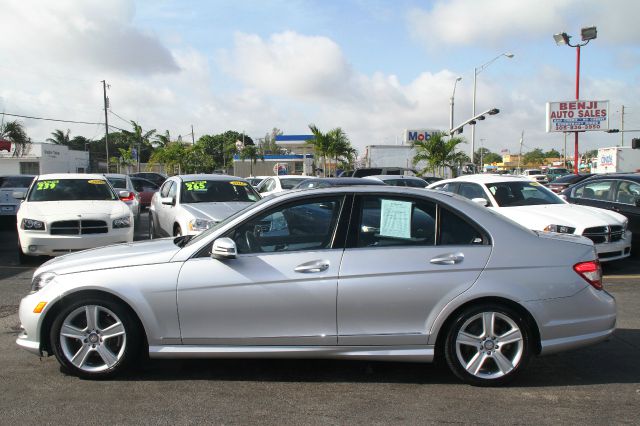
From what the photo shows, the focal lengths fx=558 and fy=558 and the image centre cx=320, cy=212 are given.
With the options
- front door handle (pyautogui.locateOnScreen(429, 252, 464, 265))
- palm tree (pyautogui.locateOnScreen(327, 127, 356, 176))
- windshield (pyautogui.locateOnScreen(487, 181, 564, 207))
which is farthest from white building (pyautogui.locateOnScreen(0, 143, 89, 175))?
front door handle (pyautogui.locateOnScreen(429, 252, 464, 265))

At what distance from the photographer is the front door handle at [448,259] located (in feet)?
13.8

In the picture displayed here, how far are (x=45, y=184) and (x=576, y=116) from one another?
35.3 m

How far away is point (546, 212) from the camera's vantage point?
9.16 m

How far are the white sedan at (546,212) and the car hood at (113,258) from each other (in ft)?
18.9

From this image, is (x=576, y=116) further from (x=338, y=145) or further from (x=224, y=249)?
(x=224, y=249)

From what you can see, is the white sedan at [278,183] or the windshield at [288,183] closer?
the white sedan at [278,183]

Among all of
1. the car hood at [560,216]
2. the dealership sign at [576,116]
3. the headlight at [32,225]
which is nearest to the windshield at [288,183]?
the car hood at [560,216]

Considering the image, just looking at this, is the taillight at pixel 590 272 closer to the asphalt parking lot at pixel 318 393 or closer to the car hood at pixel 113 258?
the asphalt parking lot at pixel 318 393

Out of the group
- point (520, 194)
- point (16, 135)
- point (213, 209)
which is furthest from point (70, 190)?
point (16, 135)

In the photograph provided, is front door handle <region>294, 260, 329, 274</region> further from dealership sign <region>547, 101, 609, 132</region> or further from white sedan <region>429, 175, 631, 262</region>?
dealership sign <region>547, 101, 609, 132</region>

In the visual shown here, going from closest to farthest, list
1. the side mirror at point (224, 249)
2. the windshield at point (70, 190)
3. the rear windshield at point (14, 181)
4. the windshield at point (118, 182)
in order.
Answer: the side mirror at point (224, 249) < the windshield at point (70, 190) < the rear windshield at point (14, 181) < the windshield at point (118, 182)

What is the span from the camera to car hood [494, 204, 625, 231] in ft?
28.6

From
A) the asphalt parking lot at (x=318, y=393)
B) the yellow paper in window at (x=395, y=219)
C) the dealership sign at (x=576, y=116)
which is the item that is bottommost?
the asphalt parking lot at (x=318, y=393)

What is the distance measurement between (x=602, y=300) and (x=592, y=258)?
33 centimetres
